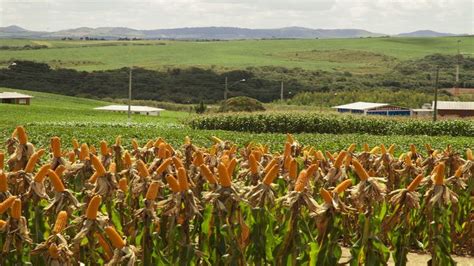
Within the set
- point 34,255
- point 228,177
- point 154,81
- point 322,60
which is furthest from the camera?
point 322,60

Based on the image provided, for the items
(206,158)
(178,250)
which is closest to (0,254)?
(178,250)

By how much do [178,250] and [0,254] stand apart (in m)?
1.75

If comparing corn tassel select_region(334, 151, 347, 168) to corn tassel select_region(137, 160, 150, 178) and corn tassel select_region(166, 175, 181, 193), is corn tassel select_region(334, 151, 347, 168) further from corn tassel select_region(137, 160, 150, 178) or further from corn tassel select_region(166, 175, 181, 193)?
corn tassel select_region(166, 175, 181, 193)

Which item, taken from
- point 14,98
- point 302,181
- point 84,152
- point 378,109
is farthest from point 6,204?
point 14,98

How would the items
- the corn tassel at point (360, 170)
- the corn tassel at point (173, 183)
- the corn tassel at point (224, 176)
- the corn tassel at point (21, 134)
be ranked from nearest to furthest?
1. the corn tassel at point (173, 183)
2. the corn tassel at point (224, 176)
3. the corn tassel at point (360, 170)
4. the corn tassel at point (21, 134)

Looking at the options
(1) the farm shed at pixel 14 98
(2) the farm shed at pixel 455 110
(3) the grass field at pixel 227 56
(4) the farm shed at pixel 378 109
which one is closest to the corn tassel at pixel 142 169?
(2) the farm shed at pixel 455 110

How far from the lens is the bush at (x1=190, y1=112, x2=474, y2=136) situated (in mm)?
49219

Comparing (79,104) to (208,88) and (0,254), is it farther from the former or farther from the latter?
(0,254)

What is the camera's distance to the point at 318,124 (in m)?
49.4

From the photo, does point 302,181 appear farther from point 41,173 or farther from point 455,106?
point 455,106

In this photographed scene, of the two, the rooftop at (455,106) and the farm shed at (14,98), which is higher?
the rooftop at (455,106)

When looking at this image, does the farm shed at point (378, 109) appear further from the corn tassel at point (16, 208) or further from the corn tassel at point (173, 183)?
the corn tassel at point (16, 208)

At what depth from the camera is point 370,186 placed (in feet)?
26.6

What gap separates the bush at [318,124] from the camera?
49219 mm
